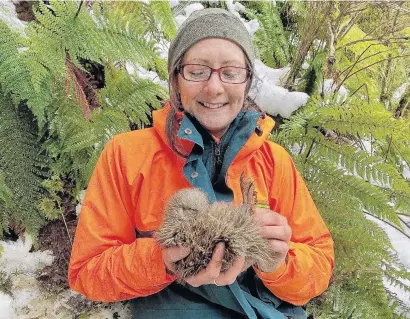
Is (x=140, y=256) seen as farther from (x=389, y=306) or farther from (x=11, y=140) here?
(x=389, y=306)

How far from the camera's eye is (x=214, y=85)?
1720 millimetres

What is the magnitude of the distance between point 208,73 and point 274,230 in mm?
719

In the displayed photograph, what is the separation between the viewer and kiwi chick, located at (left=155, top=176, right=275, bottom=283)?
4.09ft

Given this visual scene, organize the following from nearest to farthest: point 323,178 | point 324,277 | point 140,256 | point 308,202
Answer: point 140,256, point 324,277, point 308,202, point 323,178

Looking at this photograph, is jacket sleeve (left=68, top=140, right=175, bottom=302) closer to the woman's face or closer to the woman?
the woman

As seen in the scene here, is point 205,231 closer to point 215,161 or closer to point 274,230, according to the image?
point 274,230

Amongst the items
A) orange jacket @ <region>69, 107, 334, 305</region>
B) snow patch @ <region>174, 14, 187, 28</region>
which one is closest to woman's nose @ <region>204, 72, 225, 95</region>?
orange jacket @ <region>69, 107, 334, 305</region>

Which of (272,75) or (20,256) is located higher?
(272,75)

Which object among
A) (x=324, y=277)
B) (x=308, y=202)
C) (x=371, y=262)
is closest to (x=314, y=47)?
(x=371, y=262)

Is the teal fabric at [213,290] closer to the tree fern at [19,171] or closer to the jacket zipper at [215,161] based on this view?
the jacket zipper at [215,161]

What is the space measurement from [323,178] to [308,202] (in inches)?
43.1

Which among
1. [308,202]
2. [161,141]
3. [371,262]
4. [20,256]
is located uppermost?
[161,141]

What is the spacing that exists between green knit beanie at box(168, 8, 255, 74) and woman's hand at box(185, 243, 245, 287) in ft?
2.96

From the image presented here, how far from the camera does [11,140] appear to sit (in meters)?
2.51
